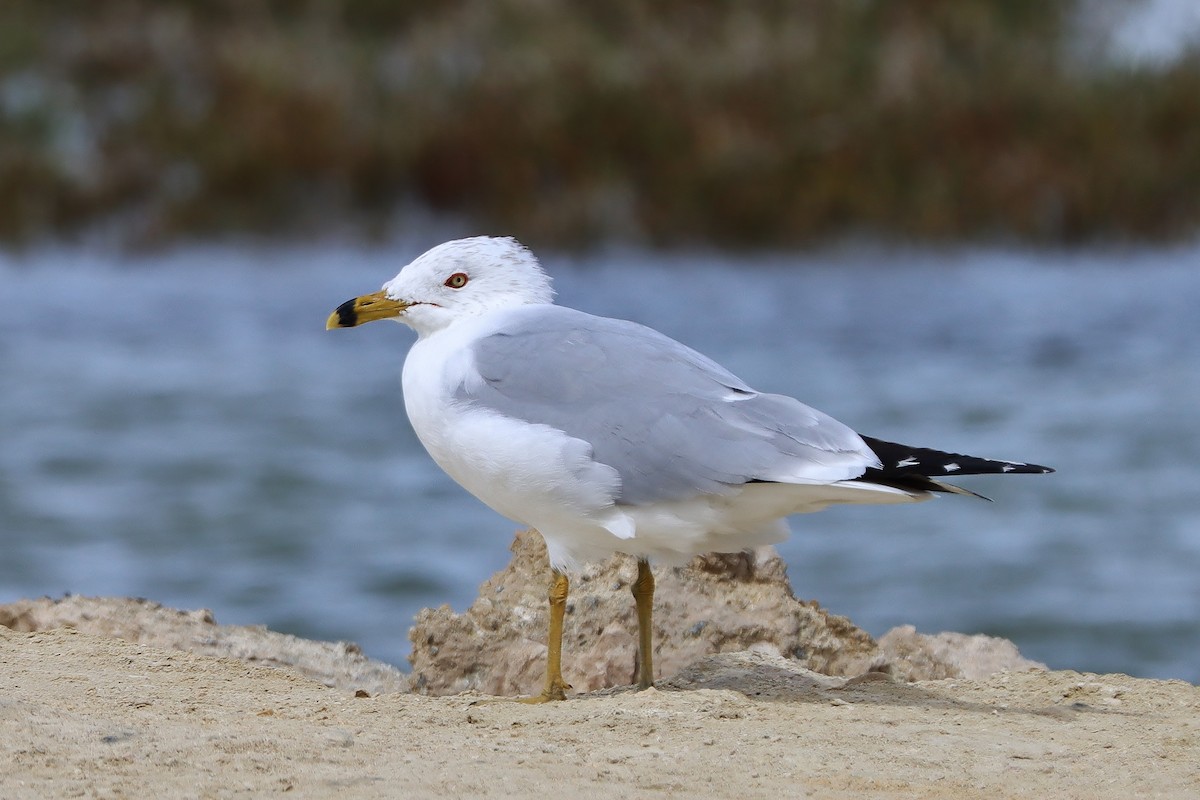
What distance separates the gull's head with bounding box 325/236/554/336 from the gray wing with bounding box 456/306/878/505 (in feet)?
0.61

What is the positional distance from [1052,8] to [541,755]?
1619 cm

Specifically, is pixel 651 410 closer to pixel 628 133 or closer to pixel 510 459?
pixel 510 459

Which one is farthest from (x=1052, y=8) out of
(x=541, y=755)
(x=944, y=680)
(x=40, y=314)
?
(x=541, y=755)

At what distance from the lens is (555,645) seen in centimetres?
369

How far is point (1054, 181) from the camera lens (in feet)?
48.3

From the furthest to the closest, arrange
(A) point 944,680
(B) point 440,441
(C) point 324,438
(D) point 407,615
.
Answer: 1. (C) point 324,438
2. (D) point 407,615
3. (A) point 944,680
4. (B) point 440,441

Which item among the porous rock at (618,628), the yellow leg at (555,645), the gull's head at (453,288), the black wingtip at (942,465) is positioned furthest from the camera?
the porous rock at (618,628)

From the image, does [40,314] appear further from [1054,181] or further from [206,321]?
[1054,181]

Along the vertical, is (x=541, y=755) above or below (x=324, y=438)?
below

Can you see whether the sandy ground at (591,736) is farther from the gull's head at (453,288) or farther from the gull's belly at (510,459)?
the gull's head at (453,288)

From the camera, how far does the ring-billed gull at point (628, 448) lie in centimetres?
339

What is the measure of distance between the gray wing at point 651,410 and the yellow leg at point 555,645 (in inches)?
12.6

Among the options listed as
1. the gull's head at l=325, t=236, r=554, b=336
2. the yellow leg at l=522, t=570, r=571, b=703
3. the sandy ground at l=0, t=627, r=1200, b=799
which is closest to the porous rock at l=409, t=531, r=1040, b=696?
the sandy ground at l=0, t=627, r=1200, b=799

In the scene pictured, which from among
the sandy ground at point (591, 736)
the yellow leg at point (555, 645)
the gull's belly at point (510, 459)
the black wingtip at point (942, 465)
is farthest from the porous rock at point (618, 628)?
Answer: the black wingtip at point (942, 465)
